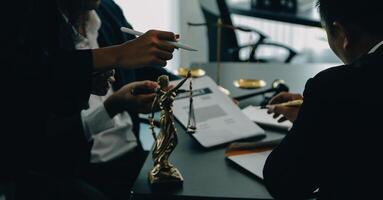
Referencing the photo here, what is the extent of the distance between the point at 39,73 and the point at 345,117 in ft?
2.21

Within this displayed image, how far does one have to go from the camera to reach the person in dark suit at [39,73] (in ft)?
3.80

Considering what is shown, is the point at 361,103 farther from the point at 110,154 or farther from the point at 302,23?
the point at 302,23

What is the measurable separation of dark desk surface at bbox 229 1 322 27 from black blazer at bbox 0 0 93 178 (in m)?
2.40

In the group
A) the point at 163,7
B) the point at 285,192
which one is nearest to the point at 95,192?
the point at 285,192

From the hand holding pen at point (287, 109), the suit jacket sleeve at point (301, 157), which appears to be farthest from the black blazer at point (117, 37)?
the suit jacket sleeve at point (301, 157)

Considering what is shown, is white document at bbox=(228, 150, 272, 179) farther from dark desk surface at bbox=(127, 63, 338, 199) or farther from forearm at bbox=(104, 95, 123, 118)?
forearm at bbox=(104, 95, 123, 118)

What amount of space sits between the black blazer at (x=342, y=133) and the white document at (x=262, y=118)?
557mm

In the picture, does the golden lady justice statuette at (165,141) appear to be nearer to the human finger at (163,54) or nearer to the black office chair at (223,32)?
the human finger at (163,54)

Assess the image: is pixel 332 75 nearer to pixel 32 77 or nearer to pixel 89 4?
pixel 32 77

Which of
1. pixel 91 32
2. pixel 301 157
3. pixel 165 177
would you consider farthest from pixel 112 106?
pixel 301 157

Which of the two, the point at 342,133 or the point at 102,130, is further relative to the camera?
the point at 102,130

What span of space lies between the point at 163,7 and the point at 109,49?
2362mm

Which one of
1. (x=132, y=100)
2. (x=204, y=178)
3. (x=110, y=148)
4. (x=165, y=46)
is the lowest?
(x=110, y=148)

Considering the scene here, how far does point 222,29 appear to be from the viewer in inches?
118
